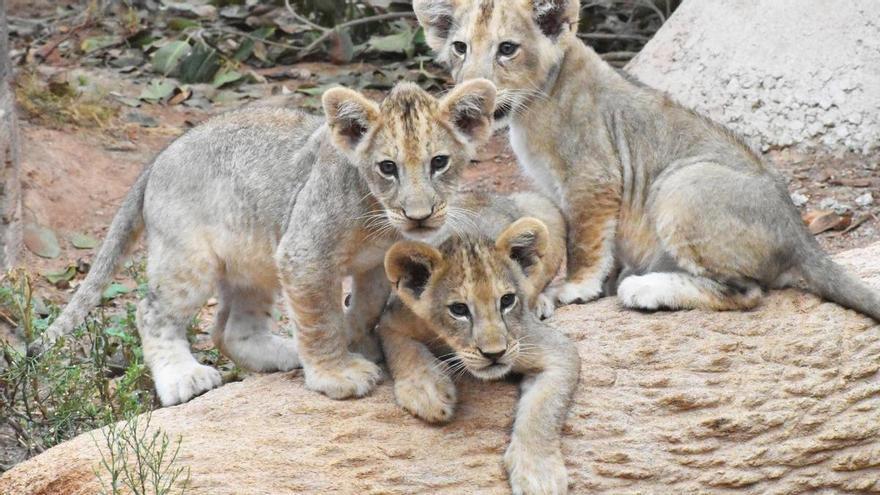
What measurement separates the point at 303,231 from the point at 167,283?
1.09 m

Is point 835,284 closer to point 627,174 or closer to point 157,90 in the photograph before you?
point 627,174

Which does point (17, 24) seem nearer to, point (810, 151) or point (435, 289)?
point (810, 151)

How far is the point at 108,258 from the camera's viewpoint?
25.5 feet

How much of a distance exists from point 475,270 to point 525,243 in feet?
1.21

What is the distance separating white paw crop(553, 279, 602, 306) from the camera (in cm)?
765

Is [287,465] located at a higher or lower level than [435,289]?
lower

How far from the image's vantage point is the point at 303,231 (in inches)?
258

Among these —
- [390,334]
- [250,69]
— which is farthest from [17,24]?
[390,334]

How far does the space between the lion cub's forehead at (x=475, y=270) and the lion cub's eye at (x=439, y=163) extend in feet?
1.25

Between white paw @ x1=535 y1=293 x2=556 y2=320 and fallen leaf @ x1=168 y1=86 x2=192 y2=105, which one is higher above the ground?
white paw @ x1=535 y1=293 x2=556 y2=320

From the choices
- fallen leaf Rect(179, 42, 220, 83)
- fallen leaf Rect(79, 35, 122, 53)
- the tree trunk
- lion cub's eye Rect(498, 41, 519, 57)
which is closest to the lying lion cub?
lion cub's eye Rect(498, 41, 519, 57)

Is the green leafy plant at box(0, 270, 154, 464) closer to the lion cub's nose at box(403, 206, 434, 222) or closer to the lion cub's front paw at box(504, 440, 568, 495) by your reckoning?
the lion cub's nose at box(403, 206, 434, 222)

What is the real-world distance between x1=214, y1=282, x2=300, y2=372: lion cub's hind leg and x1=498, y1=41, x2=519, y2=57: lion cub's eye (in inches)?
76.1

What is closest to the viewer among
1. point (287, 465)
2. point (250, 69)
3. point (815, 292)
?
point (287, 465)
